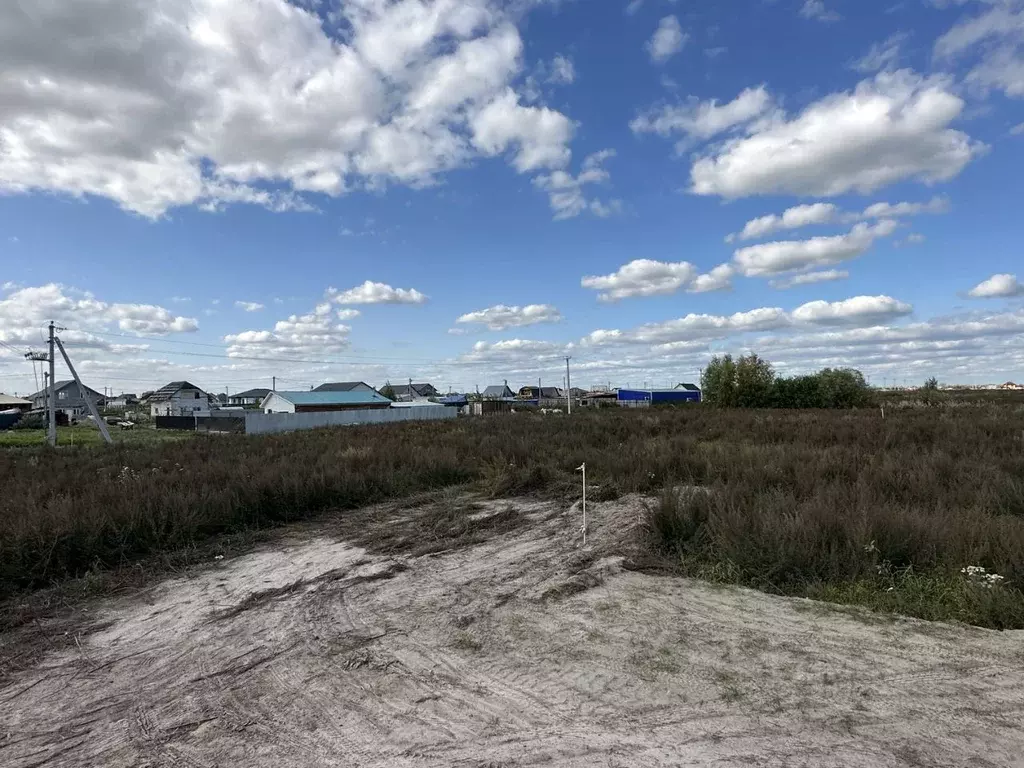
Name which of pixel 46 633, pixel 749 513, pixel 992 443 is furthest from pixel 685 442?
pixel 46 633

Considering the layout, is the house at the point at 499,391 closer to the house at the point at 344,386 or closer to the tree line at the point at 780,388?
the house at the point at 344,386

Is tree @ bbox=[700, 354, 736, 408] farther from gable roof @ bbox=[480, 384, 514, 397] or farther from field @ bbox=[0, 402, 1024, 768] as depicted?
gable roof @ bbox=[480, 384, 514, 397]

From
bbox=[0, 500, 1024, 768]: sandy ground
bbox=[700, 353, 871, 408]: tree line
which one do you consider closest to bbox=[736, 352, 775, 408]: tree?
bbox=[700, 353, 871, 408]: tree line

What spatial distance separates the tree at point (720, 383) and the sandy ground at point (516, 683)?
55.9 metres

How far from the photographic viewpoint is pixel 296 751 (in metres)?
3.41

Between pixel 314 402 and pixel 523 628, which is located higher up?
pixel 314 402

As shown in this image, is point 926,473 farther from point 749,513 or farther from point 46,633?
point 46,633

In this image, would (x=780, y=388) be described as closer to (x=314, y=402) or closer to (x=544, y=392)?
(x=314, y=402)

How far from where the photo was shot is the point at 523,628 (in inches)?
202

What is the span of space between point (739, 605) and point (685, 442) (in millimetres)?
12554

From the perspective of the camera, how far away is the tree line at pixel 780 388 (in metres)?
56.9

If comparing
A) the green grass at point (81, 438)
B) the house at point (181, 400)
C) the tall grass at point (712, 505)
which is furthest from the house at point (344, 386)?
the tall grass at point (712, 505)

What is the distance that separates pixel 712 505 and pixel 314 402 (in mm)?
73061

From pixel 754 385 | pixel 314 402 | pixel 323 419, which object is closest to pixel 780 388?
pixel 754 385
